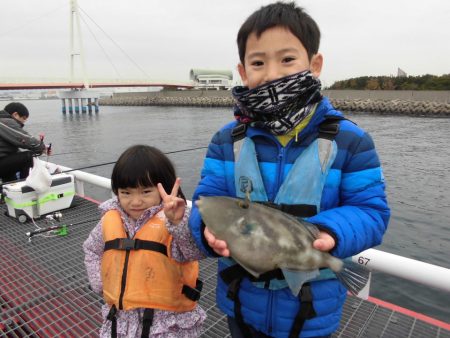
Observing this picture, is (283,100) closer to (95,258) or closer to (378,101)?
(95,258)

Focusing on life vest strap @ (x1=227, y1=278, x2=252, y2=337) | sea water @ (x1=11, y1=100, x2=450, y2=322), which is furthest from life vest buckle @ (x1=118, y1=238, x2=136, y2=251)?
sea water @ (x1=11, y1=100, x2=450, y2=322)

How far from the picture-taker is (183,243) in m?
2.33

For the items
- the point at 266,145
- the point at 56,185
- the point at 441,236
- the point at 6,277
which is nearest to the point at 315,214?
the point at 266,145

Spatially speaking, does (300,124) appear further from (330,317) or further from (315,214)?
(330,317)

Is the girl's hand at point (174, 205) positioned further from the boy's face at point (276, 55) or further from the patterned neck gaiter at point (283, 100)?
the boy's face at point (276, 55)

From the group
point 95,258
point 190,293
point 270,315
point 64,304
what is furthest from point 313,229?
point 64,304

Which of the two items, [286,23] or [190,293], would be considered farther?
[190,293]

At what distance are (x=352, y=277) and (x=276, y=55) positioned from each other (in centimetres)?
120

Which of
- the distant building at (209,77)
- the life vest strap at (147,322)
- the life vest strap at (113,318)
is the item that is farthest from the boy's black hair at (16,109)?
the distant building at (209,77)

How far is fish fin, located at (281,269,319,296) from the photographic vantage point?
167 cm

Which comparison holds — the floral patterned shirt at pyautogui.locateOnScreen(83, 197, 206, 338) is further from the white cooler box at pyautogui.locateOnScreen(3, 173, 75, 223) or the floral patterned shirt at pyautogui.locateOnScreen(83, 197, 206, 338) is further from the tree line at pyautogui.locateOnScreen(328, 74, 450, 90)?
the tree line at pyautogui.locateOnScreen(328, 74, 450, 90)

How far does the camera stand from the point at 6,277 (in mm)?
4156

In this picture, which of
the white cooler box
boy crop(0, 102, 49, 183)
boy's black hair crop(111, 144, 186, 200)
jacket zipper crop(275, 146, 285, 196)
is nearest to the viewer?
jacket zipper crop(275, 146, 285, 196)

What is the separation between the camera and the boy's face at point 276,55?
1871mm
